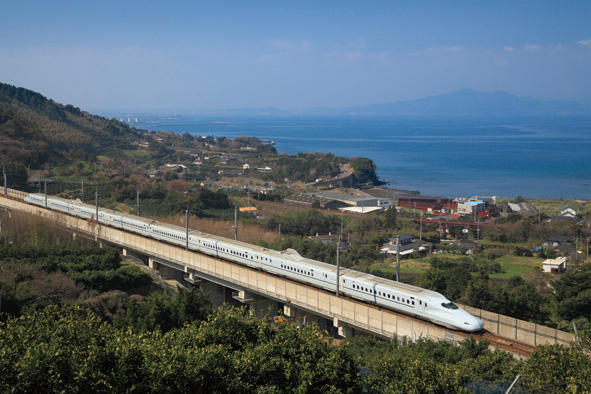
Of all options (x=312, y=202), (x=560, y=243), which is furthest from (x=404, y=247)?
(x=312, y=202)

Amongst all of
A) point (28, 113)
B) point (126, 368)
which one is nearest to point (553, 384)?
point (126, 368)

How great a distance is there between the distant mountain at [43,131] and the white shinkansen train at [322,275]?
4074 cm

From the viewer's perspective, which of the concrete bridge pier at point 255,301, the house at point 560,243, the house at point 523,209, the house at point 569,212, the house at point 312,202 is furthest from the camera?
the house at point 312,202

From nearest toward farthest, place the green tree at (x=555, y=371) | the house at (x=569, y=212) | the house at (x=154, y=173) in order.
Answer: the green tree at (x=555, y=371) → the house at (x=569, y=212) → the house at (x=154, y=173)

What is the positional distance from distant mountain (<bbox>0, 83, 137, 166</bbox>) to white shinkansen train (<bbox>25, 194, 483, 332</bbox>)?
40.7 meters

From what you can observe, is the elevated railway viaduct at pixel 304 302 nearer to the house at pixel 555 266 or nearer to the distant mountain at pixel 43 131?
the house at pixel 555 266

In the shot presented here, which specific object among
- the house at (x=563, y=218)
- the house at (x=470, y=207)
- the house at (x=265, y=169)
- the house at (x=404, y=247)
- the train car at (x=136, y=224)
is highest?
the train car at (x=136, y=224)

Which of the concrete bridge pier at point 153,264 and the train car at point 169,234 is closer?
the train car at point 169,234

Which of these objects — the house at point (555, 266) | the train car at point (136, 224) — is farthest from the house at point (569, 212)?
the train car at point (136, 224)

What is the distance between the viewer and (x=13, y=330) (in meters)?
13.5

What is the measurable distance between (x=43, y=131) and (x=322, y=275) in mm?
92349

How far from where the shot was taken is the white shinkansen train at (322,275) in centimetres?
2025

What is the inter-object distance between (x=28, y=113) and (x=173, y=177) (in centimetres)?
5041

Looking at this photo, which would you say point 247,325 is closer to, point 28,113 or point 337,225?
point 337,225
